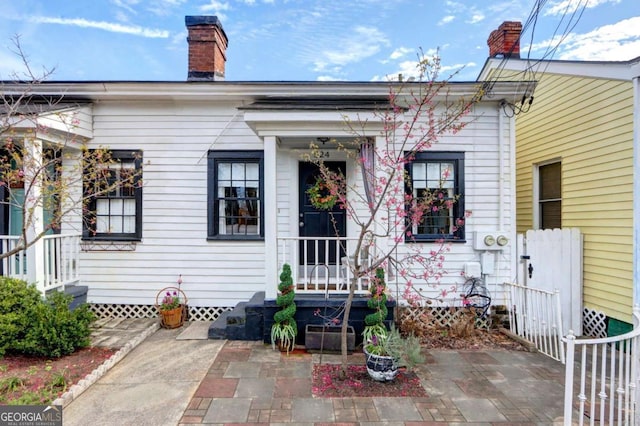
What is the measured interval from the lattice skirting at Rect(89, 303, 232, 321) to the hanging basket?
13 cm

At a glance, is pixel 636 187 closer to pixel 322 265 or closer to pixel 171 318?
pixel 322 265

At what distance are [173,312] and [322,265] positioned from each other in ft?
8.05

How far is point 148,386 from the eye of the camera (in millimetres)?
3332

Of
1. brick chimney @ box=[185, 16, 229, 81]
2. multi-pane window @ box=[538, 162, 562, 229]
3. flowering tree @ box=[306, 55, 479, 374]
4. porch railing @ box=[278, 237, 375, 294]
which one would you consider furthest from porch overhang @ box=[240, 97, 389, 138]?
multi-pane window @ box=[538, 162, 562, 229]

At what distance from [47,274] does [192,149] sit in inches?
107

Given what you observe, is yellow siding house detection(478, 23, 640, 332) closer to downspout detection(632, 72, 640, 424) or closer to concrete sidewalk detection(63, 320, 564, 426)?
downspout detection(632, 72, 640, 424)

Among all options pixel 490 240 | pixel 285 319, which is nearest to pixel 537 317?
pixel 490 240

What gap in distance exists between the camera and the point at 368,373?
137 inches

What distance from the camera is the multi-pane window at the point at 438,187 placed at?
17.6 ft

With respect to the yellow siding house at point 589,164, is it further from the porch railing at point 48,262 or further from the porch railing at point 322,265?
the porch railing at point 48,262

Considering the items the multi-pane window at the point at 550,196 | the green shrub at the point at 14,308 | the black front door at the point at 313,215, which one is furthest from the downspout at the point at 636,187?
the green shrub at the point at 14,308

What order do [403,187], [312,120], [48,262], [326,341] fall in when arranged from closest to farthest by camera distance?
[326,341] < [312,120] < [48,262] < [403,187]

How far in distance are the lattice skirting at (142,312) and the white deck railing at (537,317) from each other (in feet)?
14.7

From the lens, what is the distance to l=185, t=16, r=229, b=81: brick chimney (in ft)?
19.2
